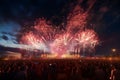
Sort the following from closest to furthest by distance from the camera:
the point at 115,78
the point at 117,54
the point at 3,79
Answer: the point at 115,78, the point at 3,79, the point at 117,54

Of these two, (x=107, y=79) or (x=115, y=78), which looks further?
(x=107, y=79)

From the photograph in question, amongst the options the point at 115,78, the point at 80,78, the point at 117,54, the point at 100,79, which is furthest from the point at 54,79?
the point at 117,54

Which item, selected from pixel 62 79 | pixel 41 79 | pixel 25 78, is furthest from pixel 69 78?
pixel 25 78

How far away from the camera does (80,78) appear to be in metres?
20.5

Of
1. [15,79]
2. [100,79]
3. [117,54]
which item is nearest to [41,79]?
[15,79]

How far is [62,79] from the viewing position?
20.2m

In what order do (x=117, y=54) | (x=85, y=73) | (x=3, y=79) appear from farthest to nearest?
(x=117, y=54), (x=85, y=73), (x=3, y=79)

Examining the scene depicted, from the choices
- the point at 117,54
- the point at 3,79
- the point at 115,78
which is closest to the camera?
the point at 115,78

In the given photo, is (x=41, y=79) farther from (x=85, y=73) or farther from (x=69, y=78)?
(x=85, y=73)

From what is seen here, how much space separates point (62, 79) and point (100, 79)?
11.3 ft

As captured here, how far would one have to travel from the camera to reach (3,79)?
64.0 feet

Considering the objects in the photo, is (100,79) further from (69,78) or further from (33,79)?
(33,79)

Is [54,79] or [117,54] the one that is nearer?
[54,79]

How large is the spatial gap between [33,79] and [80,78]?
4.36 metres
